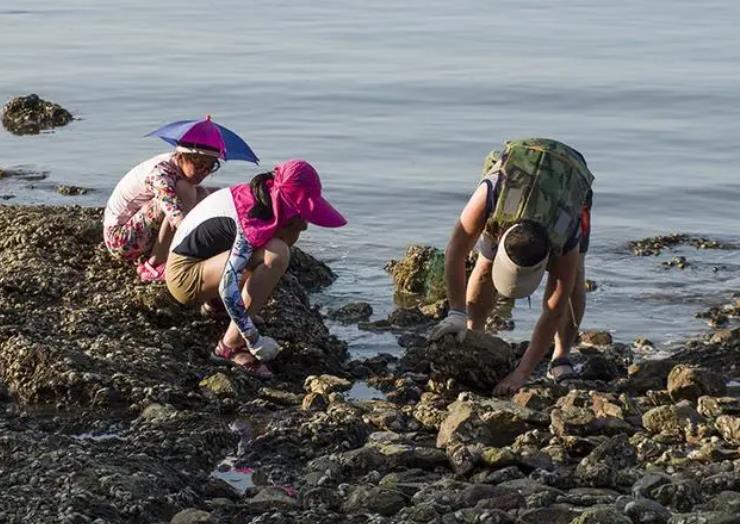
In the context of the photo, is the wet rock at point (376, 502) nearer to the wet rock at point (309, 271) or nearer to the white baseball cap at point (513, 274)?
the white baseball cap at point (513, 274)

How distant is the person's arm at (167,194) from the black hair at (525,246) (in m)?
2.46

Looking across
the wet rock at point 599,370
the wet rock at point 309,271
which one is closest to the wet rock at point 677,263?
the wet rock at point 309,271

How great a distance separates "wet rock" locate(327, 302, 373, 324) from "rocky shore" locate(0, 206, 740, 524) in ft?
1.65

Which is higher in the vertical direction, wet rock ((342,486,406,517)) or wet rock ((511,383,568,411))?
wet rock ((511,383,568,411))

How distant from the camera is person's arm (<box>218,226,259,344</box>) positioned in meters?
8.43

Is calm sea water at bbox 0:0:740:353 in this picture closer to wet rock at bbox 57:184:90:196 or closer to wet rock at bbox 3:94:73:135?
wet rock at bbox 57:184:90:196

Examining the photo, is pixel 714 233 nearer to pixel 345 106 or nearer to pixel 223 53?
pixel 345 106

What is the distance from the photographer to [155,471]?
6.84 m

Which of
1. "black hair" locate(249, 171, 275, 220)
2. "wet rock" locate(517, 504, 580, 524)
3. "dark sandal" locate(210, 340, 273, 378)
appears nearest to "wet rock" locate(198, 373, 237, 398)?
"dark sandal" locate(210, 340, 273, 378)

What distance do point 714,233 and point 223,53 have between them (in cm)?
1337

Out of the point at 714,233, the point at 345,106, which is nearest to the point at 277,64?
the point at 345,106

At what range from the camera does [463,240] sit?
324 inches

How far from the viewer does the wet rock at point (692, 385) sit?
27.2 ft

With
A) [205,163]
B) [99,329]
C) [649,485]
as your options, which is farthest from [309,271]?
[649,485]
